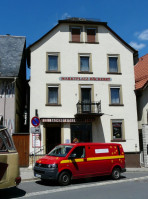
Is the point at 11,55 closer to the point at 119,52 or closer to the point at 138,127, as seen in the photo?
the point at 119,52

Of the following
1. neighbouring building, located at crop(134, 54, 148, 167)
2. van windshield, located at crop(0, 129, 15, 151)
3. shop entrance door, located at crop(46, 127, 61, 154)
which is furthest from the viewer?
neighbouring building, located at crop(134, 54, 148, 167)

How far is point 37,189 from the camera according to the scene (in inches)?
406

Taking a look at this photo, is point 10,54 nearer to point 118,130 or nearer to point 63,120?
point 63,120

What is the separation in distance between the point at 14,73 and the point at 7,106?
260 centimetres

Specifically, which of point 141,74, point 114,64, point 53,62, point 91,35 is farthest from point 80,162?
point 141,74

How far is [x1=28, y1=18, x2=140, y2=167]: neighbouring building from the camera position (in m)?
19.4

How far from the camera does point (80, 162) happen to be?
39.0ft

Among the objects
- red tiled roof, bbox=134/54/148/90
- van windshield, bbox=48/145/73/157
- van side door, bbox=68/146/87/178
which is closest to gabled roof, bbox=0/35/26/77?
van windshield, bbox=48/145/73/157

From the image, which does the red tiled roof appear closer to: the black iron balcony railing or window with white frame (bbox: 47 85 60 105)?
the black iron balcony railing

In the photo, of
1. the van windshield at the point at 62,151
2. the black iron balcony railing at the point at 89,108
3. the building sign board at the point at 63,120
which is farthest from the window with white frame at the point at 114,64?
the van windshield at the point at 62,151

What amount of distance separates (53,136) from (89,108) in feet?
12.1

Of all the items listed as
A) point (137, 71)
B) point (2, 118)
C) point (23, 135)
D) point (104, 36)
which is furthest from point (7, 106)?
point (137, 71)

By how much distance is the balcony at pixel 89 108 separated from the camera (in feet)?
63.1

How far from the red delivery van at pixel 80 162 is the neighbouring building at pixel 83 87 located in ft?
20.4
